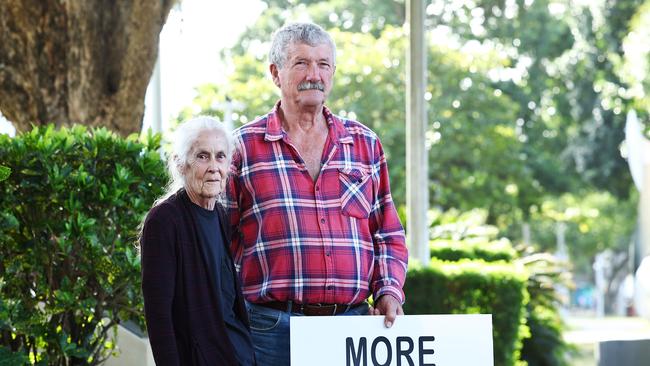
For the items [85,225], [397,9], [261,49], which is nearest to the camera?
[85,225]

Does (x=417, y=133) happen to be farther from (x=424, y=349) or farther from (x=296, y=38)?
(x=424, y=349)

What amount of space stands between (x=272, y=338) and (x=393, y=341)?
43 centimetres

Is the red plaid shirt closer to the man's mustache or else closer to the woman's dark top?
the man's mustache

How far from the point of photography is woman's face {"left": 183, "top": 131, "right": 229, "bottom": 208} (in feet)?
14.4

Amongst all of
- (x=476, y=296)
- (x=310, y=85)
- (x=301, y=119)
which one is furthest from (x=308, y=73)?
(x=476, y=296)

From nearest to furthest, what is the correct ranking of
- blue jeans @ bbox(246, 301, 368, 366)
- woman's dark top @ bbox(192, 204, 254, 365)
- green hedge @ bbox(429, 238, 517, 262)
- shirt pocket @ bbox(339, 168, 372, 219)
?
1. woman's dark top @ bbox(192, 204, 254, 365)
2. blue jeans @ bbox(246, 301, 368, 366)
3. shirt pocket @ bbox(339, 168, 372, 219)
4. green hedge @ bbox(429, 238, 517, 262)

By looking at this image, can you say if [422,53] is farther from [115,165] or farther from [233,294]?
[233,294]

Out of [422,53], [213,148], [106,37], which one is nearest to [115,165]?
[106,37]

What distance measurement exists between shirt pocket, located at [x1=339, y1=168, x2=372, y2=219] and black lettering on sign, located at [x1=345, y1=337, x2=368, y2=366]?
0.49m

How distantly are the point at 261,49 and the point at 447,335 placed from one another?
108ft

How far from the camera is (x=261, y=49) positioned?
123 feet

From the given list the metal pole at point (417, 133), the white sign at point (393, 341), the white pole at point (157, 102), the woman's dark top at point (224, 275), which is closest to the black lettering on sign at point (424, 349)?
the white sign at point (393, 341)

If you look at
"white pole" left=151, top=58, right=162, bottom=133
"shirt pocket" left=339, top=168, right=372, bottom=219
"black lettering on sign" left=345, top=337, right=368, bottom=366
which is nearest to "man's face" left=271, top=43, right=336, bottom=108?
"shirt pocket" left=339, top=168, right=372, bottom=219

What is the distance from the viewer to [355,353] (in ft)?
15.2
